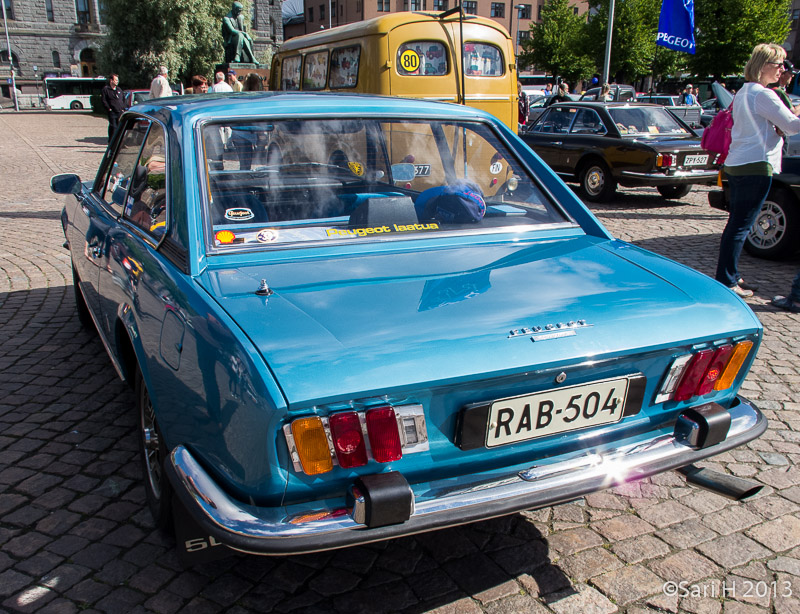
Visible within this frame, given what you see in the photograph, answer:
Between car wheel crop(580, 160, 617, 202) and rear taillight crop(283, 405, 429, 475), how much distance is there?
9531 millimetres

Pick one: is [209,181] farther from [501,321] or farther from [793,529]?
[793,529]

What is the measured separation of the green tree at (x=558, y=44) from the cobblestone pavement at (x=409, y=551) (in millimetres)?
52040

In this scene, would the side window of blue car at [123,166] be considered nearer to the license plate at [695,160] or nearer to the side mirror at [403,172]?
the side mirror at [403,172]

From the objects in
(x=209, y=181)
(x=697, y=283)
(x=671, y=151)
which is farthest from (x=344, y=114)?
(x=671, y=151)

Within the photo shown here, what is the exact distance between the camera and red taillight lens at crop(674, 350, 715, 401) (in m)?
2.23

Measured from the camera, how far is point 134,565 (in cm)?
247

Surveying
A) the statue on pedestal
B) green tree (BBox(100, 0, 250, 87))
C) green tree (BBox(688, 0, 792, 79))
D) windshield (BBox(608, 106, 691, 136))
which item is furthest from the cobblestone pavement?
green tree (BBox(688, 0, 792, 79))

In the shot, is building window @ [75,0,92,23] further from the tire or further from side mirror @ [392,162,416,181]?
side mirror @ [392,162,416,181]

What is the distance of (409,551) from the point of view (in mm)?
2576

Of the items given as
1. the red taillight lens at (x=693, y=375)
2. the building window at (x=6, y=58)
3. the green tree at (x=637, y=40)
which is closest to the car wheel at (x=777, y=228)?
the red taillight lens at (x=693, y=375)

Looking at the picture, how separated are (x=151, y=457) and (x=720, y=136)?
255 inches

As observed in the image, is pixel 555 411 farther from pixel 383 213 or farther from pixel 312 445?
pixel 383 213

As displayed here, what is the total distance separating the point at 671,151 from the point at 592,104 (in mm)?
1799

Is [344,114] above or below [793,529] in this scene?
above
